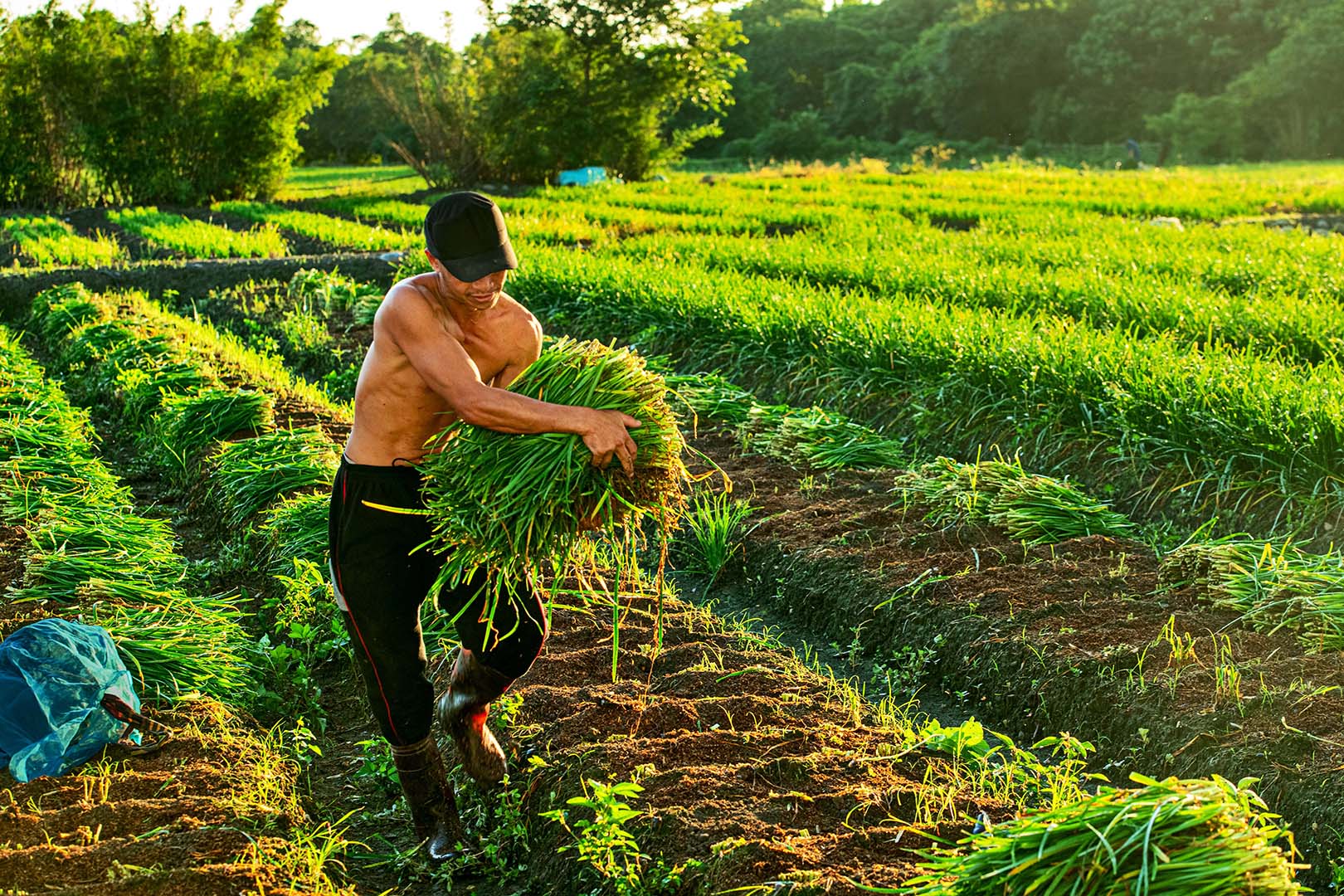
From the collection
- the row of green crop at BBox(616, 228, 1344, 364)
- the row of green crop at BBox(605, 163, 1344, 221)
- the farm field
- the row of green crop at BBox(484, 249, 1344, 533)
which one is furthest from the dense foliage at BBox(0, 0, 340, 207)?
the row of green crop at BBox(484, 249, 1344, 533)

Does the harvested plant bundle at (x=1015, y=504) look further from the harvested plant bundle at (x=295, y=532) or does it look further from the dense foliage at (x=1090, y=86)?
the dense foliage at (x=1090, y=86)

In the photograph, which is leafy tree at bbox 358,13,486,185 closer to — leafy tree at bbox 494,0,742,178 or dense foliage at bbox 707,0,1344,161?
leafy tree at bbox 494,0,742,178

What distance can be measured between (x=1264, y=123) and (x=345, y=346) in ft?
128

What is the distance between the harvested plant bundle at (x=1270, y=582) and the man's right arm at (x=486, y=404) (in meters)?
2.26

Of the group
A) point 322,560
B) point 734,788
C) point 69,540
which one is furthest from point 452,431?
point 69,540

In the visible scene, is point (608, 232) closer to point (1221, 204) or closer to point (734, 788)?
point (1221, 204)

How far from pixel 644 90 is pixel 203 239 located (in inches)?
601

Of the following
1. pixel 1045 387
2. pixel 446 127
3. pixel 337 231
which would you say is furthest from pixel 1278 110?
pixel 1045 387

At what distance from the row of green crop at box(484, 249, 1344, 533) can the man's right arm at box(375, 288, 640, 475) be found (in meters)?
3.18

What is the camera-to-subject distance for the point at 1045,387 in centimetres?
606

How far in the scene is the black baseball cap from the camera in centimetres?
276

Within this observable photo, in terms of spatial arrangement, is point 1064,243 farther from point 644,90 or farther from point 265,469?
point 644,90

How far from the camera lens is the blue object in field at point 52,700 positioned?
122 inches

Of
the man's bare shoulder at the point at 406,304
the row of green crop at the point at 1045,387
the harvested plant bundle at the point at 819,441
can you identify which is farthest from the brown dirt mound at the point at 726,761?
the row of green crop at the point at 1045,387
